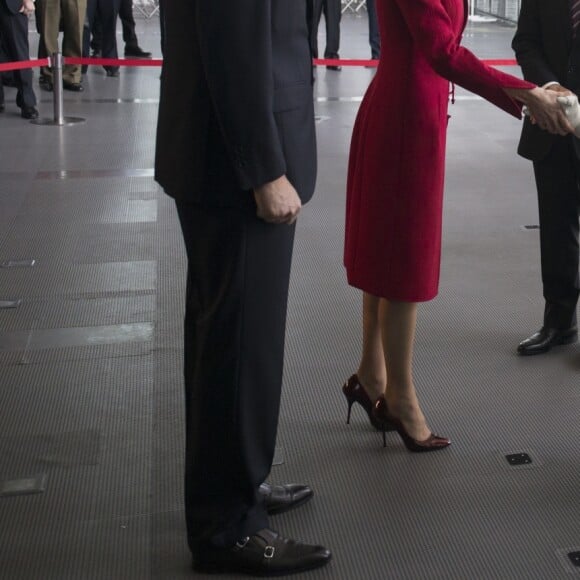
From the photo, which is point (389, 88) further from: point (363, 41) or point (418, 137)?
point (363, 41)

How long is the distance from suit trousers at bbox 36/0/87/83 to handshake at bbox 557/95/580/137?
6.64 metres

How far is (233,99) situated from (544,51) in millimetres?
1815

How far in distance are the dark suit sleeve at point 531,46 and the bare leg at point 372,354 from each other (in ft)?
3.27

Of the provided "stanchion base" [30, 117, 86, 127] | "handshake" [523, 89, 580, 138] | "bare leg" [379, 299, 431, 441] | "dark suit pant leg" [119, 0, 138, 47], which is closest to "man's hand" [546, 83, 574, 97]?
"handshake" [523, 89, 580, 138]

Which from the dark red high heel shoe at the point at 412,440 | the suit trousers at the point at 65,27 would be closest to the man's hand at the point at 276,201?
the dark red high heel shoe at the point at 412,440

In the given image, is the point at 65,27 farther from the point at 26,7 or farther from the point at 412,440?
the point at 412,440

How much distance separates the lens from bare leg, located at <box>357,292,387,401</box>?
293 cm

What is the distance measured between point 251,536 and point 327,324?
163cm

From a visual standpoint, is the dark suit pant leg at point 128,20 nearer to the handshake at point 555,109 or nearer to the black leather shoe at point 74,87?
the black leather shoe at point 74,87

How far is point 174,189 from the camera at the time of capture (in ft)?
6.84

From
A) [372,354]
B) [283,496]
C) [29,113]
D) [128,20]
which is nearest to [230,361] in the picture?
[283,496]

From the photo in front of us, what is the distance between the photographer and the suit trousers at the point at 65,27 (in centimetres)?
892

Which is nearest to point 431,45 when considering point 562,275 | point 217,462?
point 217,462

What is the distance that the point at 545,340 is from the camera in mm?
3613
